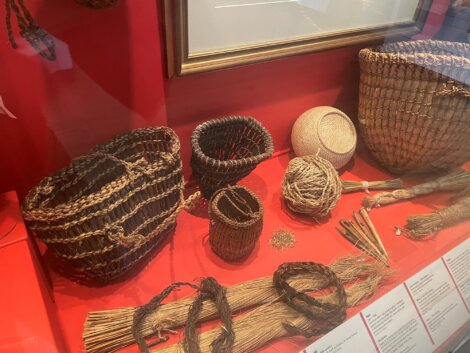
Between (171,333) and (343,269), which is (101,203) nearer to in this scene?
(171,333)

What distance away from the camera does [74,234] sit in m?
0.74

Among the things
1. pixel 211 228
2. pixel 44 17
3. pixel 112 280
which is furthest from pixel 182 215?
pixel 44 17

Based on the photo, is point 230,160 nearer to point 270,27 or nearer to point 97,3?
point 270,27

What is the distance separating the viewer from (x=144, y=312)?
767 mm

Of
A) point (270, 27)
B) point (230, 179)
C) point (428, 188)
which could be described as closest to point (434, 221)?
point (428, 188)

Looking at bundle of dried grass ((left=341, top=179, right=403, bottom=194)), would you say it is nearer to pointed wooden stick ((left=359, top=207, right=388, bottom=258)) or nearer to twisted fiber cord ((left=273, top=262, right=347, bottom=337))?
pointed wooden stick ((left=359, top=207, right=388, bottom=258))

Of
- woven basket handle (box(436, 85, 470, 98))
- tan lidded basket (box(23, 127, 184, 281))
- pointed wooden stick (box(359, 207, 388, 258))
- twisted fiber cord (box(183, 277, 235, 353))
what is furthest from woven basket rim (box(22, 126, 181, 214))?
woven basket handle (box(436, 85, 470, 98))

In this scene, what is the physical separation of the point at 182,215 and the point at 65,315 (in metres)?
0.38

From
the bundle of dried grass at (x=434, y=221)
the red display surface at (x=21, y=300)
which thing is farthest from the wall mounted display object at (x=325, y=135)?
the red display surface at (x=21, y=300)

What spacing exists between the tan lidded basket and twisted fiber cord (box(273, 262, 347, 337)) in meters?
0.28

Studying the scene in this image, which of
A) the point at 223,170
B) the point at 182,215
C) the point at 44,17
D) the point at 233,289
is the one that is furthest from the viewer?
the point at 182,215

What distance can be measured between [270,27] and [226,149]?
34 cm

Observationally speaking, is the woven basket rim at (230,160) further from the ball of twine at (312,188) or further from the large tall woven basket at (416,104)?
the large tall woven basket at (416,104)

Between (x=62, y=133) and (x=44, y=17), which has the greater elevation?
(x=44, y=17)
